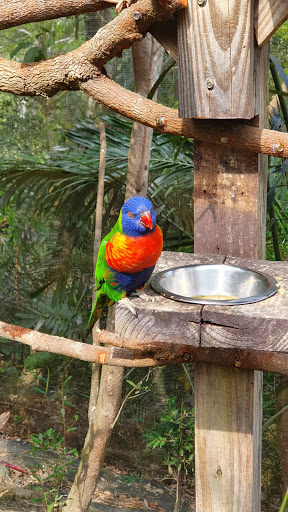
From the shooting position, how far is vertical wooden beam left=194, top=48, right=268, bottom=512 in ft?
3.40

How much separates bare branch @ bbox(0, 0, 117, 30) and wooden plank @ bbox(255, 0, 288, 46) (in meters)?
0.25

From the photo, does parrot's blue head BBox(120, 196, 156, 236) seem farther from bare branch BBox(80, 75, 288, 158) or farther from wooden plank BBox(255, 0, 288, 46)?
wooden plank BBox(255, 0, 288, 46)

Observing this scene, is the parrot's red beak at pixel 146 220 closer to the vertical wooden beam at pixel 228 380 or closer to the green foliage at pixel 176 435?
the vertical wooden beam at pixel 228 380

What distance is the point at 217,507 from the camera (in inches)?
42.8

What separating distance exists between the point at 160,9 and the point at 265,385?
1535 millimetres

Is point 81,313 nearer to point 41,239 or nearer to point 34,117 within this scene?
point 41,239

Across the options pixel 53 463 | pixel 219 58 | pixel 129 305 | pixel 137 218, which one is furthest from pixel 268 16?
pixel 53 463

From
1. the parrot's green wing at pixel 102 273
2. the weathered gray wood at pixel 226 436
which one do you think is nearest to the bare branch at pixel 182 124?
the parrot's green wing at pixel 102 273

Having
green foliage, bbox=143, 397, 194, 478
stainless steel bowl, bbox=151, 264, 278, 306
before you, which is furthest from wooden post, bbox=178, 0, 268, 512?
green foliage, bbox=143, 397, 194, 478

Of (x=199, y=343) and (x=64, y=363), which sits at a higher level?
(x=199, y=343)

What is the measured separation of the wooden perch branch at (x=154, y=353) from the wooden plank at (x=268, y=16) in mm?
532

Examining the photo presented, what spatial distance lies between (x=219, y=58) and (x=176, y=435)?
1.54 metres

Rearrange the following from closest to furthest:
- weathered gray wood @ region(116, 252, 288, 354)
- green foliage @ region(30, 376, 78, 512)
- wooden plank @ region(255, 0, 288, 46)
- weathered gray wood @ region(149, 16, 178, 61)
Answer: weathered gray wood @ region(116, 252, 288, 354) < wooden plank @ region(255, 0, 288, 46) < weathered gray wood @ region(149, 16, 178, 61) < green foliage @ region(30, 376, 78, 512)

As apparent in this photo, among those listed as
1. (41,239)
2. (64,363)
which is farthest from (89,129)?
(64,363)
